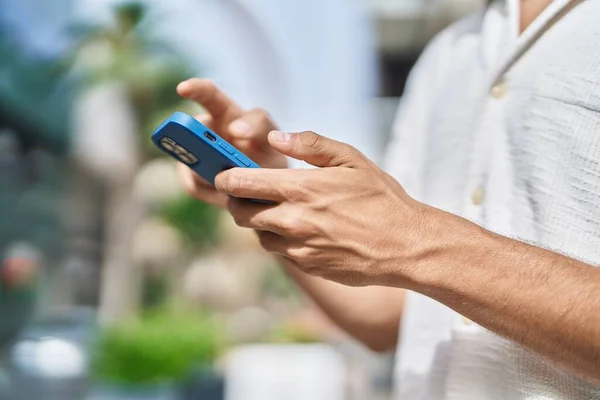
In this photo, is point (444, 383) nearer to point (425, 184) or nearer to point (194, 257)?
point (425, 184)

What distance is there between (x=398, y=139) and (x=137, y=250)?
467 inches

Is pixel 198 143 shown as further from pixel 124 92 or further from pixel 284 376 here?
pixel 124 92

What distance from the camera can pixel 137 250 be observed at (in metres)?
12.9

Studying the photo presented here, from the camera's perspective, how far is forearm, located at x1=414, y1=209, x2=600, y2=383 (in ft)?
2.62

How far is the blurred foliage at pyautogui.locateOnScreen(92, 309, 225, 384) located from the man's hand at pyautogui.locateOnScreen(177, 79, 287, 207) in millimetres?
2648

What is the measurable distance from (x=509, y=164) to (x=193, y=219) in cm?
1149

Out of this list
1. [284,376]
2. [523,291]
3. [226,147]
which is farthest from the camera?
[284,376]

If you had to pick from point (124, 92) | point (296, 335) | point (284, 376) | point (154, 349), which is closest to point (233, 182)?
point (154, 349)

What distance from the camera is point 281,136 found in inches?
34.1

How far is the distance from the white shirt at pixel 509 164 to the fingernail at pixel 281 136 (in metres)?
0.32

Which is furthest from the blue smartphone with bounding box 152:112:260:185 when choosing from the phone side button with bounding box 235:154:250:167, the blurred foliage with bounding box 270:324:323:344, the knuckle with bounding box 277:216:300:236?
the blurred foliage with bounding box 270:324:323:344

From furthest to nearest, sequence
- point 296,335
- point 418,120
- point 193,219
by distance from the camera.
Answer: point 193,219
point 296,335
point 418,120

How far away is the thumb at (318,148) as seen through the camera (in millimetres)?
856

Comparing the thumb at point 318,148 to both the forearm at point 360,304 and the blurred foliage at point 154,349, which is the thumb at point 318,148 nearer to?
the forearm at point 360,304
